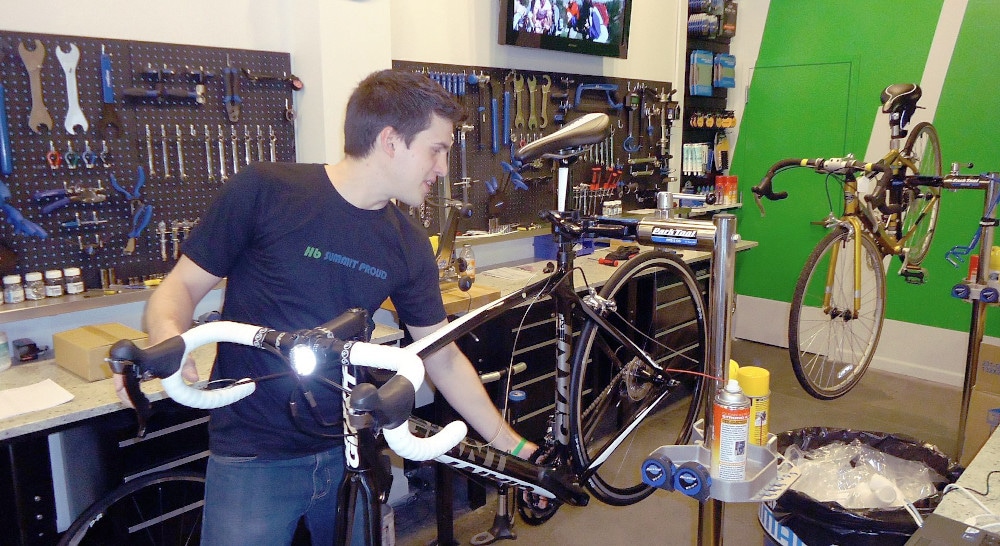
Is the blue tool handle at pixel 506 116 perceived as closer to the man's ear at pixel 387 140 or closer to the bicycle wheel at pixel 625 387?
the bicycle wheel at pixel 625 387

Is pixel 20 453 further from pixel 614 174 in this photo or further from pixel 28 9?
pixel 614 174

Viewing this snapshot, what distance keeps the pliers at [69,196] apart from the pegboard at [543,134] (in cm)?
130

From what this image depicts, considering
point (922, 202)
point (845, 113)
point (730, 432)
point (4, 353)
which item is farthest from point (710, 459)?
point (845, 113)

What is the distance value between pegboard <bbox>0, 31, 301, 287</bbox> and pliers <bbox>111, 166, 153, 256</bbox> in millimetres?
12

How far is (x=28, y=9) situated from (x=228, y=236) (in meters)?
1.36

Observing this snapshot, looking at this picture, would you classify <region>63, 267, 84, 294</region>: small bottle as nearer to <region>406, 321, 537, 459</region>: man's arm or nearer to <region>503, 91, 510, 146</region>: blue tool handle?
<region>406, 321, 537, 459</region>: man's arm

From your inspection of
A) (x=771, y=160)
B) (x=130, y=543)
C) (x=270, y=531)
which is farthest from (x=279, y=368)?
(x=771, y=160)

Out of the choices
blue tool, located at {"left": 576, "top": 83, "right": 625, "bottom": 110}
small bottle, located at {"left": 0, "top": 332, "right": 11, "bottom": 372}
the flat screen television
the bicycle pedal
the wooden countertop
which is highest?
the flat screen television

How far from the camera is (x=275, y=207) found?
142cm

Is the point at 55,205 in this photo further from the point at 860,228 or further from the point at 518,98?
the point at 860,228

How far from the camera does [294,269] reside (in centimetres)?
141

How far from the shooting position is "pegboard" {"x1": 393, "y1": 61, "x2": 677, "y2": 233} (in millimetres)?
3355

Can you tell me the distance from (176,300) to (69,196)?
1.15 metres

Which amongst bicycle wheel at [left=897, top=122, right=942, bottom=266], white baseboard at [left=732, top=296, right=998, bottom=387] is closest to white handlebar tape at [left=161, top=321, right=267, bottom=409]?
bicycle wheel at [left=897, top=122, right=942, bottom=266]
